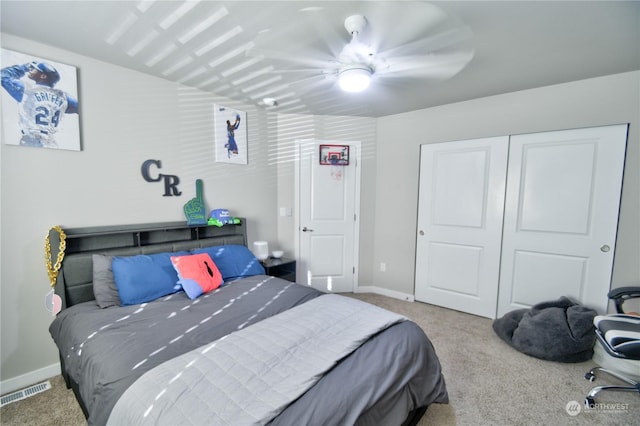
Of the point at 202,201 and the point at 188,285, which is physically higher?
the point at 202,201

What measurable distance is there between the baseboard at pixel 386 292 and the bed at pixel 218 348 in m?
1.86

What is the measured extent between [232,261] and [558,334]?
2.92 m

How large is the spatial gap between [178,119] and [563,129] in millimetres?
3766

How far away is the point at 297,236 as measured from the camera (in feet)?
12.0

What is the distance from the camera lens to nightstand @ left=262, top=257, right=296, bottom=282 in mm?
3023

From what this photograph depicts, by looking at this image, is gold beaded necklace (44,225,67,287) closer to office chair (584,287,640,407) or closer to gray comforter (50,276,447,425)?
gray comforter (50,276,447,425)

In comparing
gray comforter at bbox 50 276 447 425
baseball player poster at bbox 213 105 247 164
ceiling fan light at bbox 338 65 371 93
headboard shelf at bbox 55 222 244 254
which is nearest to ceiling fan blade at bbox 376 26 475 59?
ceiling fan light at bbox 338 65 371 93

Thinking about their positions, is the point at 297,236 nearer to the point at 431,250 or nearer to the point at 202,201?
the point at 202,201

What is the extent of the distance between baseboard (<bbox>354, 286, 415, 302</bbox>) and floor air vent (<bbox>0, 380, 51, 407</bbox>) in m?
3.14

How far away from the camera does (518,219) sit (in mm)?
2812

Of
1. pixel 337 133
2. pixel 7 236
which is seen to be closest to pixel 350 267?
pixel 337 133

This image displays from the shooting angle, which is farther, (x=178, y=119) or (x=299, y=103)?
(x=299, y=103)

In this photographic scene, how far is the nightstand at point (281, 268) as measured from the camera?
302cm

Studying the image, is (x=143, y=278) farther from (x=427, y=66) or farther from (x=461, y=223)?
(x=461, y=223)
